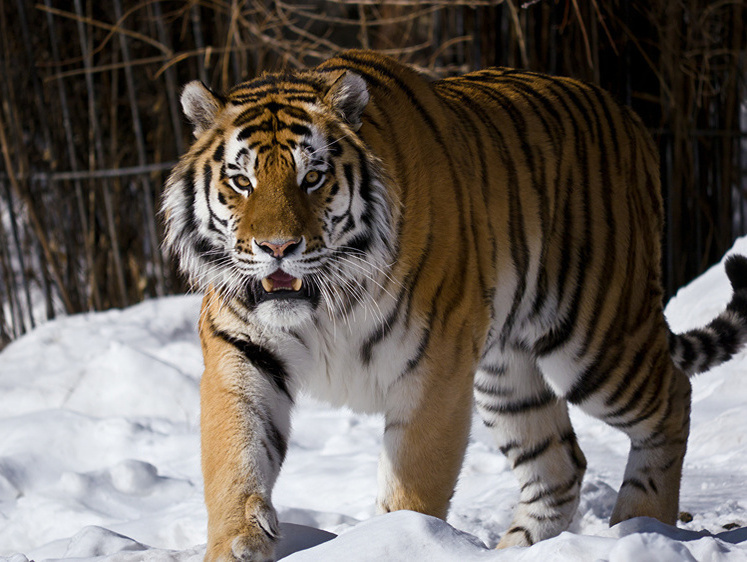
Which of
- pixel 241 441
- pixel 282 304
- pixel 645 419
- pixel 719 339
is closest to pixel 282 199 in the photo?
pixel 282 304

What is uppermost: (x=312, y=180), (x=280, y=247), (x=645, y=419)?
(x=312, y=180)

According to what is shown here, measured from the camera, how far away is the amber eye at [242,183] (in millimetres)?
2014

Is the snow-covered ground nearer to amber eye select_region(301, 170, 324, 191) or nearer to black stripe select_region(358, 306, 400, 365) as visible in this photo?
black stripe select_region(358, 306, 400, 365)

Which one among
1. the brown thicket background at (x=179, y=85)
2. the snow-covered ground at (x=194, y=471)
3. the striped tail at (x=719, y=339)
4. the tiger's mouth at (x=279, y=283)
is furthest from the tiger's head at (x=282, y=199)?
the brown thicket background at (x=179, y=85)

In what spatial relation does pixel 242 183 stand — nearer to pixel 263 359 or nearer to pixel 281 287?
pixel 281 287

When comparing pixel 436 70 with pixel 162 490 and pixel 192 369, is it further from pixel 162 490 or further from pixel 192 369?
pixel 162 490

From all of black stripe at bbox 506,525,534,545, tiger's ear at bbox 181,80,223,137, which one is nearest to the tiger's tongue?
tiger's ear at bbox 181,80,223,137

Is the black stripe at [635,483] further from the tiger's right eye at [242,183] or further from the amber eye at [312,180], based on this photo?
the tiger's right eye at [242,183]

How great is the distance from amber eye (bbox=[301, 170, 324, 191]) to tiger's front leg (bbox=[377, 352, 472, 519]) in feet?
1.56

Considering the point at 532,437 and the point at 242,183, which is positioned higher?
the point at 242,183

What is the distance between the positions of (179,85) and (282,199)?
3688mm

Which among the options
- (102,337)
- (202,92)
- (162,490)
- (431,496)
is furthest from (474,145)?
(102,337)

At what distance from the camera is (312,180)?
2.02 meters

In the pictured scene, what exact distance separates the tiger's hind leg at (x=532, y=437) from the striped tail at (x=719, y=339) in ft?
1.35
